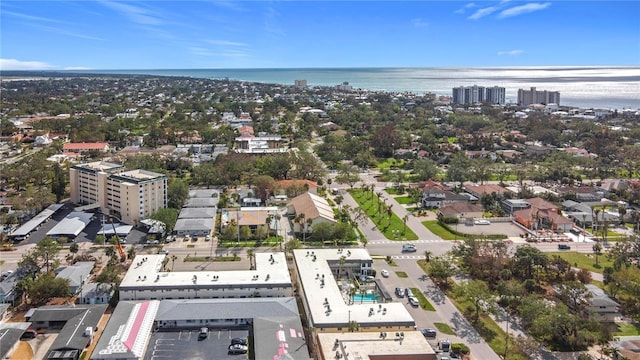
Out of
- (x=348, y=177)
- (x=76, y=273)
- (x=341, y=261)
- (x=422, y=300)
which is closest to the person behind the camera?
(x=422, y=300)

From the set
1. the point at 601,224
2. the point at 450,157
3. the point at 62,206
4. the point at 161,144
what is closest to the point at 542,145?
the point at 450,157

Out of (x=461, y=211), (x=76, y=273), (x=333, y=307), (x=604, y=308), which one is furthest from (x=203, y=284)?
(x=461, y=211)

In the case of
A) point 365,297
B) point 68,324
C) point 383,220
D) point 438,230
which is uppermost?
point 383,220

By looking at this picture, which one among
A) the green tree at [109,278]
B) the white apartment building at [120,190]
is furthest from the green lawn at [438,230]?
the green tree at [109,278]

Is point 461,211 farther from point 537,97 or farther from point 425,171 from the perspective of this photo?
point 537,97

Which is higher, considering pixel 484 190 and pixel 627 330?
pixel 484 190

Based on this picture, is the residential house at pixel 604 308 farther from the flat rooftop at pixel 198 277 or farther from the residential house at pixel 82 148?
the residential house at pixel 82 148
